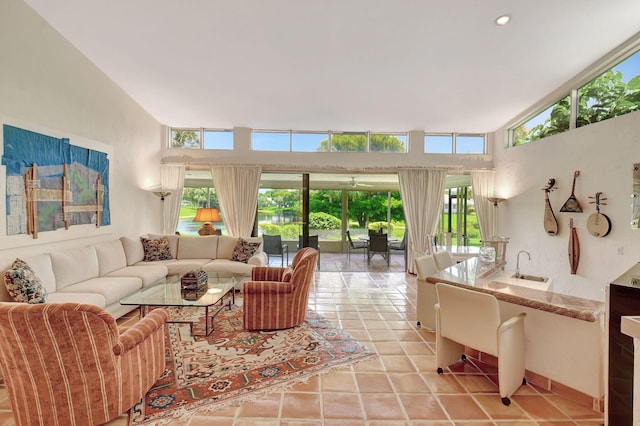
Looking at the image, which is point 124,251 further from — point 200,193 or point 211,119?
point 211,119

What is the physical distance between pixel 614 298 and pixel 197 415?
2543mm

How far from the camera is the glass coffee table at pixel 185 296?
10.6 ft

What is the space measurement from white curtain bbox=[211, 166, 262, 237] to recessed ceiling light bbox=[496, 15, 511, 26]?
4.47 metres

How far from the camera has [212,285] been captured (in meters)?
3.93

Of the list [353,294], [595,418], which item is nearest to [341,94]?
[353,294]

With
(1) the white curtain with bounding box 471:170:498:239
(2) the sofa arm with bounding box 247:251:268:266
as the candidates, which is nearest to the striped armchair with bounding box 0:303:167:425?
(2) the sofa arm with bounding box 247:251:268:266

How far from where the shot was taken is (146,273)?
4.32 m

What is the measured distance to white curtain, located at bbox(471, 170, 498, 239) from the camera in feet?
21.5

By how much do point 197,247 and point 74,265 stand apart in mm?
2035

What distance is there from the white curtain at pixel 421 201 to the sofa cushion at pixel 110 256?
521 centimetres

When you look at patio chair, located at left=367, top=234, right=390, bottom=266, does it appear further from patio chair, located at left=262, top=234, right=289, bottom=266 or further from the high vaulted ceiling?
the high vaulted ceiling

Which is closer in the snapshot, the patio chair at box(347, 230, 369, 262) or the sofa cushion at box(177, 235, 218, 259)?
the sofa cushion at box(177, 235, 218, 259)

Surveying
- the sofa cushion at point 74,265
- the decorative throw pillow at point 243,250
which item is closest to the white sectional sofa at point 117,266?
the sofa cushion at point 74,265

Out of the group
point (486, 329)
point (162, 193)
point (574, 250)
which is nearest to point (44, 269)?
point (162, 193)
